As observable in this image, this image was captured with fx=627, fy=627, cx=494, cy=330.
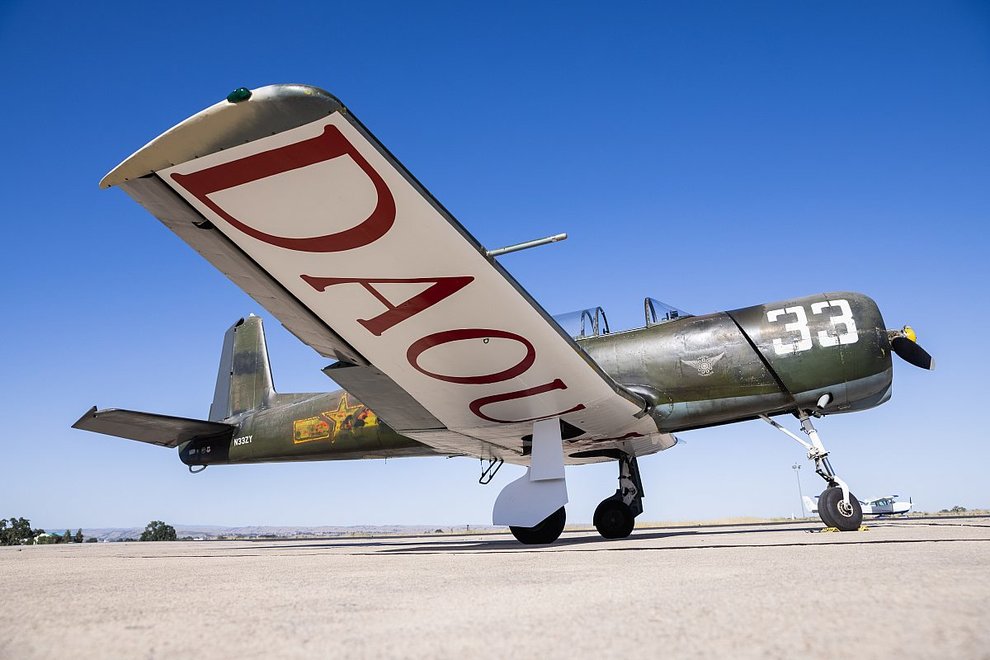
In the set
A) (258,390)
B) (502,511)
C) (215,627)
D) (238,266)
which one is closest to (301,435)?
(258,390)

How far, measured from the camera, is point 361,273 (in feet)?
19.2

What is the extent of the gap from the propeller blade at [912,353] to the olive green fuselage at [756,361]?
0.17m

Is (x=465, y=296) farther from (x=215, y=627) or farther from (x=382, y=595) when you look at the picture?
(x=215, y=627)

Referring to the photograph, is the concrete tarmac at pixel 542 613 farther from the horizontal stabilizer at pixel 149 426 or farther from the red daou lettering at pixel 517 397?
the horizontal stabilizer at pixel 149 426

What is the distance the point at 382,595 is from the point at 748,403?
6.78 meters

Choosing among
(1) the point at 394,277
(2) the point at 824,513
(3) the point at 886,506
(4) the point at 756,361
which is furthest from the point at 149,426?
(3) the point at 886,506

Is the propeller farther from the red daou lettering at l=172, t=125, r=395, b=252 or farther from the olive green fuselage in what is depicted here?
the red daou lettering at l=172, t=125, r=395, b=252

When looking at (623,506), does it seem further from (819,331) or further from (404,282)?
(404,282)

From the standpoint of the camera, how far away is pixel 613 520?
930cm

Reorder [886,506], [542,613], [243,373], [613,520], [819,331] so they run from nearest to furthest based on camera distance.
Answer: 1. [542,613]
2. [819,331]
3. [613,520]
4. [243,373]
5. [886,506]

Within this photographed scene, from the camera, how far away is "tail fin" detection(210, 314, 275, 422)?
13.8 meters

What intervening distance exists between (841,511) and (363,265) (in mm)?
6231

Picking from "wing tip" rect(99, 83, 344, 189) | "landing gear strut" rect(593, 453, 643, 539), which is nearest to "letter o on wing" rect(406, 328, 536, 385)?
"wing tip" rect(99, 83, 344, 189)

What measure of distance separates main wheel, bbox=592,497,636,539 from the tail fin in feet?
25.4
